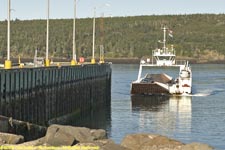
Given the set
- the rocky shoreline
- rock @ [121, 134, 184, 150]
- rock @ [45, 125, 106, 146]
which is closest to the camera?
the rocky shoreline

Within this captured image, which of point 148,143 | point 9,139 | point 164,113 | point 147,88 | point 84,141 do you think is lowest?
point 164,113

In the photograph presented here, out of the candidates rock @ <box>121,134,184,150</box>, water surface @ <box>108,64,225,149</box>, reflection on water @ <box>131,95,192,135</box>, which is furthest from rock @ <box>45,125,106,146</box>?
reflection on water @ <box>131,95,192,135</box>

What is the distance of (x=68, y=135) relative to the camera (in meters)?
25.8

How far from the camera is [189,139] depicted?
41.0 meters

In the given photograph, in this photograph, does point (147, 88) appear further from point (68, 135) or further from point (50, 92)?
point (68, 135)

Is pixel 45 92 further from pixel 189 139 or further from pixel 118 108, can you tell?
pixel 118 108

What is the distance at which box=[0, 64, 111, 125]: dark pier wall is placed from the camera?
35906 millimetres

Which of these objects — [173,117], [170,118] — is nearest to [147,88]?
[173,117]

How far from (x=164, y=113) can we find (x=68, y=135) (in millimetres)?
33331

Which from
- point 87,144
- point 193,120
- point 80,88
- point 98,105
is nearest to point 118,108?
point 98,105

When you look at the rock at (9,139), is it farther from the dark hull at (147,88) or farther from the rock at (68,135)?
the dark hull at (147,88)

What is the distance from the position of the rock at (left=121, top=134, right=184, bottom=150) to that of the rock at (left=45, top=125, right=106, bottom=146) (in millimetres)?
Answer: 1294

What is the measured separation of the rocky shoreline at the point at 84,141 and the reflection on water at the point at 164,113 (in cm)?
1447

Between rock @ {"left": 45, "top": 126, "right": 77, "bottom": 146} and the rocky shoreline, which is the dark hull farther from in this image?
rock @ {"left": 45, "top": 126, "right": 77, "bottom": 146}
